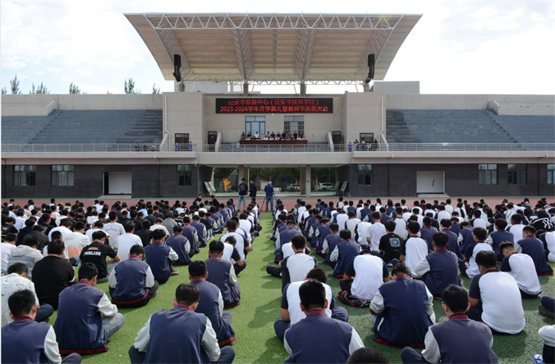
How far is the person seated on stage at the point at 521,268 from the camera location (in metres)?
6.59

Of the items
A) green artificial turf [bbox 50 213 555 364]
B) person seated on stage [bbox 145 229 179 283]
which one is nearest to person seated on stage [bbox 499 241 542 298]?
green artificial turf [bbox 50 213 555 364]

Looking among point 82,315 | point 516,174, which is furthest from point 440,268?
point 516,174

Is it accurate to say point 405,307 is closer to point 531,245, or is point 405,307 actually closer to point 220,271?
point 220,271

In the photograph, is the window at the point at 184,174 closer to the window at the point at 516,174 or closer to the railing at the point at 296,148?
the railing at the point at 296,148

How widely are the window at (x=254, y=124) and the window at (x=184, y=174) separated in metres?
7.97

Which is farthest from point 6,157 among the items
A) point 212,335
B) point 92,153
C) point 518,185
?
point 518,185

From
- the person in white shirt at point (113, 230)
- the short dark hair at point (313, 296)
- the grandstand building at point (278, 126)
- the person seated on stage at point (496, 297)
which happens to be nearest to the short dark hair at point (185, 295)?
the short dark hair at point (313, 296)

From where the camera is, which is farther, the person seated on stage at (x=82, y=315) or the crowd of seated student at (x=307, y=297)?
the person seated on stage at (x=82, y=315)

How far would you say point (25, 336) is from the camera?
3.56 metres

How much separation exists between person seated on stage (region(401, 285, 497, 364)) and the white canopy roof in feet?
104

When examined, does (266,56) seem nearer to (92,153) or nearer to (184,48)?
(184,48)

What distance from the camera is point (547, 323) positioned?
19.5 feet

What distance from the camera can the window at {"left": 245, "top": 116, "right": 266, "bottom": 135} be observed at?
1513 inches

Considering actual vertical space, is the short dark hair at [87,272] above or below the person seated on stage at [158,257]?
above
